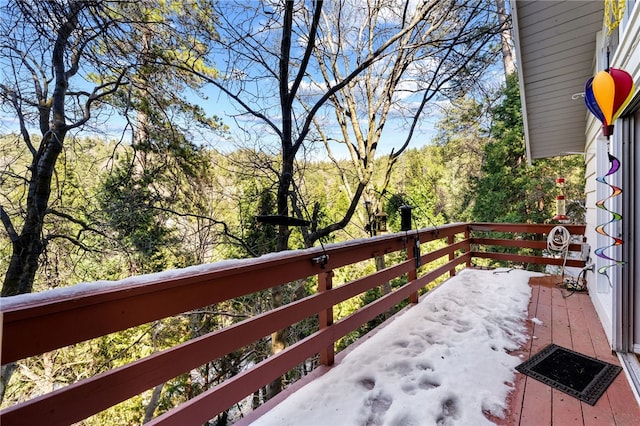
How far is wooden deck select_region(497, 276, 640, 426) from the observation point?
5.04 feet

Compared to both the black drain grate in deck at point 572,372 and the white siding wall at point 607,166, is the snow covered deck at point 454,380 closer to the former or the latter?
the black drain grate in deck at point 572,372

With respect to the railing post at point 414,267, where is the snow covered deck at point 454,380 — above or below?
below

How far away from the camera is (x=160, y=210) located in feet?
14.3

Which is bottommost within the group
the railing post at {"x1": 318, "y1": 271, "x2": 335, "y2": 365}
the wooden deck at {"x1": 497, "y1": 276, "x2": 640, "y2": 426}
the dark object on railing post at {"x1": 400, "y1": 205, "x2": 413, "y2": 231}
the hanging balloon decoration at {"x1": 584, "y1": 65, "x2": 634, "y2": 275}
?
the wooden deck at {"x1": 497, "y1": 276, "x2": 640, "y2": 426}

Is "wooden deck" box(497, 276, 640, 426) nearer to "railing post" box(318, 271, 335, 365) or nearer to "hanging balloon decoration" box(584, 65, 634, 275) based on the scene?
"railing post" box(318, 271, 335, 365)

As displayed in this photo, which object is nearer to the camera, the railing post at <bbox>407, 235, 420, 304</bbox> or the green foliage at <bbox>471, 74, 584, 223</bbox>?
the railing post at <bbox>407, 235, 420, 304</bbox>

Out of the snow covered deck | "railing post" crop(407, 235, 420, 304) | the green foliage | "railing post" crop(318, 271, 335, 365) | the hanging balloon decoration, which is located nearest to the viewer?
the snow covered deck

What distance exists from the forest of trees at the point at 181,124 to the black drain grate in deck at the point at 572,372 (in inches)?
76.2

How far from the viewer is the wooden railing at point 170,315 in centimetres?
88

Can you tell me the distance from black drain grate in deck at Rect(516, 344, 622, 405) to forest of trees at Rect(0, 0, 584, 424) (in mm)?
1936

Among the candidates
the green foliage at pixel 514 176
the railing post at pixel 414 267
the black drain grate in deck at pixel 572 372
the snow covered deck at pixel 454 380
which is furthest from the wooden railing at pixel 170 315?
the green foliage at pixel 514 176

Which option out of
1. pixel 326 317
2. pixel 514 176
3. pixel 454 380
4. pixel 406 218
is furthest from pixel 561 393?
pixel 514 176

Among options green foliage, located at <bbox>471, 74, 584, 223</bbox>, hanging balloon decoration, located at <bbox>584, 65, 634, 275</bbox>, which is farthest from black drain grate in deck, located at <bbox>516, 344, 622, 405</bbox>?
green foliage, located at <bbox>471, 74, 584, 223</bbox>

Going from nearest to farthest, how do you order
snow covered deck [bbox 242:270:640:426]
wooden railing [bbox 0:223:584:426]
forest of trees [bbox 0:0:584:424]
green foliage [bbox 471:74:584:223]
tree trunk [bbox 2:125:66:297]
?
1. wooden railing [bbox 0:223:584:426]
2. snow covered deck [bbox 242:270:640:426]
3. forest of trees [bbox 0:0:584:424]
4. tree trunk [bbox 2:125:66:297]
5. green foliage [bbox 471:74:584:223]
